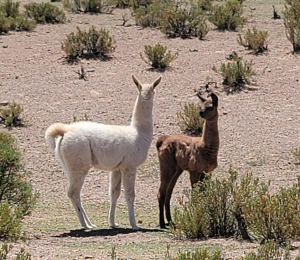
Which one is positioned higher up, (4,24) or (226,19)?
(226,19)

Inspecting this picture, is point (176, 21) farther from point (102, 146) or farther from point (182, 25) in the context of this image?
point (102, 146)

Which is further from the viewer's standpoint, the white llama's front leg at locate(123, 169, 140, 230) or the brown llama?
the white llama's front leg at locate(123, 169, 140, 230)

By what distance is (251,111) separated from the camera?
57.8 ft

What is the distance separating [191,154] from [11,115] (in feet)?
22.3

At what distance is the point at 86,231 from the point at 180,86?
9220 mm

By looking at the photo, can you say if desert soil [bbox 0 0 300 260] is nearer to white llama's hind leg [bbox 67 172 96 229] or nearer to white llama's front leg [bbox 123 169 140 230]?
white llama's hind leg [bbox 67 172 96 229]

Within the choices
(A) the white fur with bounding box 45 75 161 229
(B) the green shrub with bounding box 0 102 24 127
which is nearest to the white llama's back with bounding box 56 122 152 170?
(A) the white fur with bounding box 45 75 161 229

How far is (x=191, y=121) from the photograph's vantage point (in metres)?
16.4

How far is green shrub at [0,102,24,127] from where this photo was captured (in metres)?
16.5

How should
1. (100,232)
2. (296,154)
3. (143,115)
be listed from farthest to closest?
1. (296,154)
2. (143,115)
3. (100,232)

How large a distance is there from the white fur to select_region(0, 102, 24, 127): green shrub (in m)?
5.95

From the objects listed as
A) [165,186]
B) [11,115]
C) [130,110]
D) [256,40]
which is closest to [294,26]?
[256,40]

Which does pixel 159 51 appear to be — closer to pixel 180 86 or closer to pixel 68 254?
pixel 180 86

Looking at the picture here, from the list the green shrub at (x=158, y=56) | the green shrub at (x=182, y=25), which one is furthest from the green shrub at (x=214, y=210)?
the green shrub at (x=182, y=25)
